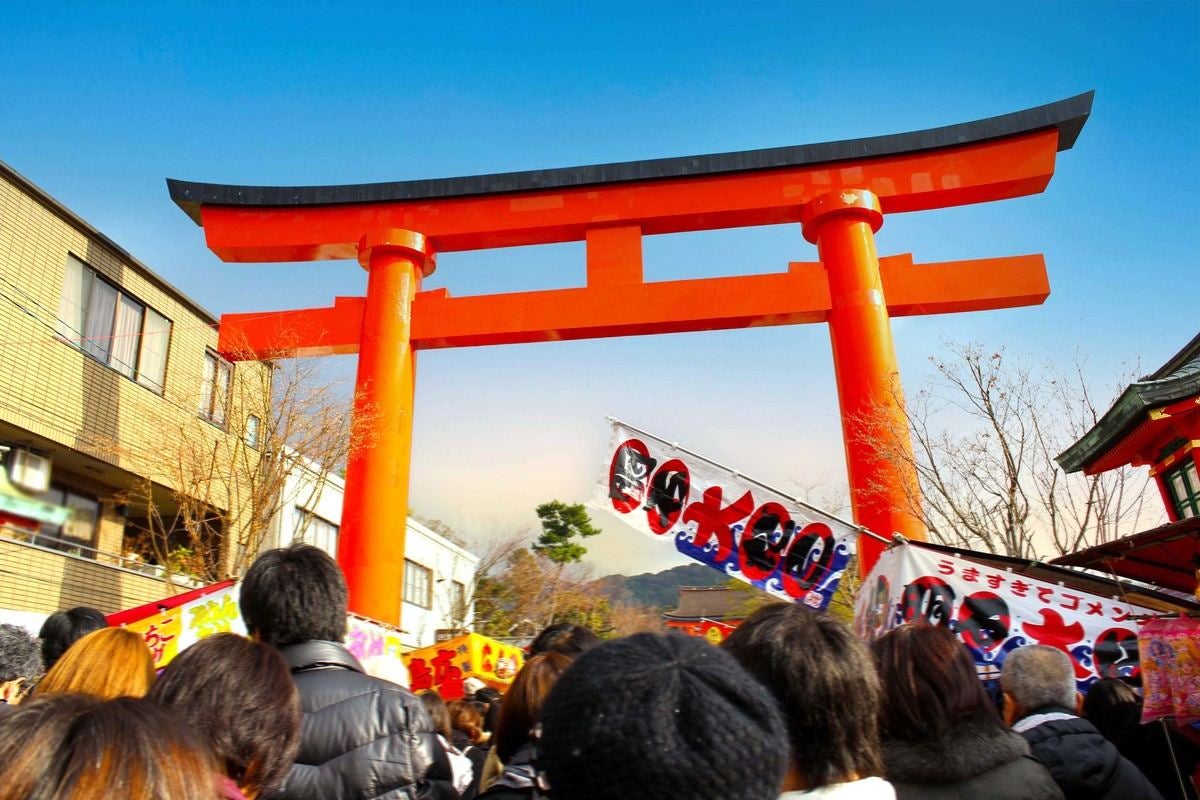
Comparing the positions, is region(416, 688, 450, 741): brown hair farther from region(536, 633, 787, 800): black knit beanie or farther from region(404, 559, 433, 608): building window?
region(404, 559, 433, 608): building window

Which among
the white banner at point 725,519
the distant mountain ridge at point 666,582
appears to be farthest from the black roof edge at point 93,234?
the distant mountain ridge at point 666,582

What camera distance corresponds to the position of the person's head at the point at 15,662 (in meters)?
2.93

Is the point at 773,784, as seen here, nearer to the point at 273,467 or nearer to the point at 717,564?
the point at 717,564

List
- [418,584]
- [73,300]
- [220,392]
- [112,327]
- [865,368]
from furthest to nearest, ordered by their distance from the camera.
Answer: [418,584] → [220,392] → [112,327] → [73,300] → [865,368]

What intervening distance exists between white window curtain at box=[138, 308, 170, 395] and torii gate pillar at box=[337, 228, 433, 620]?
480 cm

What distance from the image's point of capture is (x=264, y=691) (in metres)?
1.82

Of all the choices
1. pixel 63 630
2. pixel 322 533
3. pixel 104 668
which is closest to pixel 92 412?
pixel 322 533

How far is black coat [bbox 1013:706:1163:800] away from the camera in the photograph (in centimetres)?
245

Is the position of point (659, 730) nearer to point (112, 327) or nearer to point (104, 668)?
point (104, 668)

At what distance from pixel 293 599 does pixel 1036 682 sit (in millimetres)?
2368

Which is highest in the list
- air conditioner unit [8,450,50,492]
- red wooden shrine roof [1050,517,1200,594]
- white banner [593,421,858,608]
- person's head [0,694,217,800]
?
air conditioner unit [8,450,50,492]

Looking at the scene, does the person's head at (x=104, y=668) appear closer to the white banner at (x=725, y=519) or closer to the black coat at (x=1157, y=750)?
the black coat at (x=1157, y=750)

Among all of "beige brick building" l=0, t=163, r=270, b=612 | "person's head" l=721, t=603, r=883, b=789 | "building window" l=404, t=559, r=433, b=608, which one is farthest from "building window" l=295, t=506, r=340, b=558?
"person's head" l=721, t=603, r=883, b=789

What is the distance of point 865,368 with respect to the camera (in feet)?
31.1
